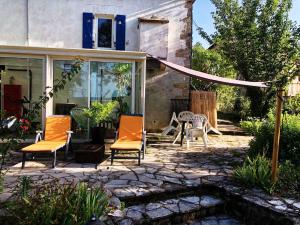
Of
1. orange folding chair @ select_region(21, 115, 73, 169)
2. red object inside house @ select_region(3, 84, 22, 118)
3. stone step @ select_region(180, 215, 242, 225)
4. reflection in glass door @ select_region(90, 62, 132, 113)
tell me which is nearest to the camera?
stone step @ select_region(180, 215, 242, 225)

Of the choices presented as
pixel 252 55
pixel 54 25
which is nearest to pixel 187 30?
pixel 252 55

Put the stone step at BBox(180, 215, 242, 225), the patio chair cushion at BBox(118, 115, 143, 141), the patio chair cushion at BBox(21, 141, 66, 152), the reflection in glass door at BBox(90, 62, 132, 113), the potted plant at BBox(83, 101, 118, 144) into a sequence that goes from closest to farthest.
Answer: the stone step at BBox(180, 215, 242, 225) → the patio chair cushion at BBox(21, 141, 66, 152) → the patio chair cushion at BBox(118, 115, 143, 141) → the potted plant at BBox(83, 101, 118, 144) → the reflection in glass door at BBox(90, 62, 132, 113)

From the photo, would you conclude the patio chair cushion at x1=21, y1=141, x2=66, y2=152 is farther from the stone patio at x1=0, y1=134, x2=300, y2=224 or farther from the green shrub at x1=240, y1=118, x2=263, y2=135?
the green shrub at x1=240, y1=118, x2=263, y2=135

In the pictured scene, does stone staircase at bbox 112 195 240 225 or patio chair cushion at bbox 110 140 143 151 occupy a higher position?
patio chair cushion at bbox 110 140 143 151

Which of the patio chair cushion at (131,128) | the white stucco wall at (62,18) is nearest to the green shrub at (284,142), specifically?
the patio chair cushion at (131,128)

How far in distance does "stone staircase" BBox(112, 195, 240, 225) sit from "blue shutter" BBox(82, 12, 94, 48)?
8168mm

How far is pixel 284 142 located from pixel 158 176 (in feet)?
9.06

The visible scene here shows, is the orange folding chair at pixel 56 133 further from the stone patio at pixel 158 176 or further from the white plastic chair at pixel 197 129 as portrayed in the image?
the white plastic chair at pixel 197 129

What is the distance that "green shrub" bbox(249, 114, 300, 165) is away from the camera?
6375 mm

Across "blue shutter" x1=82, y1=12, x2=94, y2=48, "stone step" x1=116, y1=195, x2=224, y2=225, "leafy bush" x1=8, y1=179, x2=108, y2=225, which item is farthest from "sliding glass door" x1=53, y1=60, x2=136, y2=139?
"leafy bush" x1=8, y1=179, x2=108, y2=225

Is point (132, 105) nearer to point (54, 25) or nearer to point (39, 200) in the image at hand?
point (54, 25)

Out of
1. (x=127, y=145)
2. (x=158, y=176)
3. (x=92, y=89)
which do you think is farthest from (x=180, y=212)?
(x=92, y=89)

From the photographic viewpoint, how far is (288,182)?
17.6ft

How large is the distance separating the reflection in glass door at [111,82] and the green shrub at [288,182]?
504 centimetres
